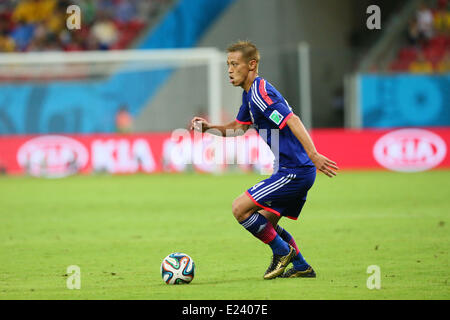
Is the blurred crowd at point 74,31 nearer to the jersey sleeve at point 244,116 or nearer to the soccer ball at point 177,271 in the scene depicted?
the jersey sleeve at point 244,116

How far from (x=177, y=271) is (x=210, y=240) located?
3276 mm

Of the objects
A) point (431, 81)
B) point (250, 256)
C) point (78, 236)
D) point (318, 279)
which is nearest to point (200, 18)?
point (431, 81)

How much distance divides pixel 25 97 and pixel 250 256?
59.7ft

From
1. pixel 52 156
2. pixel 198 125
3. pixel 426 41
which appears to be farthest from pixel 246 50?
pixel 426 41

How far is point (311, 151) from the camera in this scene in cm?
733

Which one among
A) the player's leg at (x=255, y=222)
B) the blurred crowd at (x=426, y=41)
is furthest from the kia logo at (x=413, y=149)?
the player's leg at (x=255, y=222)

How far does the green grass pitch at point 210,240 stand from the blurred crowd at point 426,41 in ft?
22.9

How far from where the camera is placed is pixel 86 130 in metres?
25.5

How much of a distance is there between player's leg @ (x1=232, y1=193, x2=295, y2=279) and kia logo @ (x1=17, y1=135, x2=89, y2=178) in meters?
16.6

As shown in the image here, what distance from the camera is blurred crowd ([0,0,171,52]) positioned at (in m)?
29.2

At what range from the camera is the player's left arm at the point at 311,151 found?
730cm

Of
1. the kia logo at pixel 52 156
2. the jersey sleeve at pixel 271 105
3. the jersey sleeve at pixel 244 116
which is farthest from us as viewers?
the kia logo at pixel 52 156

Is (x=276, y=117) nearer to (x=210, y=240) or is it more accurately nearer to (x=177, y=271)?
(x=177, y=271)
